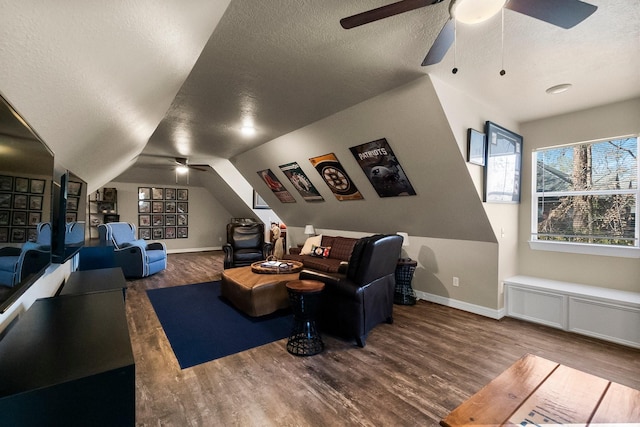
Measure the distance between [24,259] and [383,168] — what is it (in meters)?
3.46

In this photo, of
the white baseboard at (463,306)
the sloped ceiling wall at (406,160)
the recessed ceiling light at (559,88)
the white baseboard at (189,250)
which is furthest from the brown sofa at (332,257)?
the white baseboard at (189,250)

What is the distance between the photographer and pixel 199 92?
9.49ft

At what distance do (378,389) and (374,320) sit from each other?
33.9 inches

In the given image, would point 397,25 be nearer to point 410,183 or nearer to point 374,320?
point 410,183

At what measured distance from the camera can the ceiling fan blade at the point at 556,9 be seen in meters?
1.21

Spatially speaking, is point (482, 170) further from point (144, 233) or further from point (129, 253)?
point (144, 233)

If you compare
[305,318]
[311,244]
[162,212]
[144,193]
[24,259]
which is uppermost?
[144,193]

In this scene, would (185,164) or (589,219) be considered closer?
(589,219)

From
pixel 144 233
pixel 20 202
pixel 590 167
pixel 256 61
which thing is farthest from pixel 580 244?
pixel 144 233

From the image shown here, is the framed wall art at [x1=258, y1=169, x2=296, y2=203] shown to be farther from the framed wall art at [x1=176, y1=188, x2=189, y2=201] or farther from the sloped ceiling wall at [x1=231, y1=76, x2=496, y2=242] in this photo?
the framed wall art at [x1=176, y1=188, x2=189, y2=201]

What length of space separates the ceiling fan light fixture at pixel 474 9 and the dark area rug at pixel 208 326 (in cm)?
295

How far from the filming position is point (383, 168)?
12.5ft

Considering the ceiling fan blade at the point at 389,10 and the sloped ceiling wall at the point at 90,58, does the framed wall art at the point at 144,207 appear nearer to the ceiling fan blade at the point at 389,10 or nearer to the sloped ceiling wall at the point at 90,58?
the sloped ceiling wall at the point at 90,58

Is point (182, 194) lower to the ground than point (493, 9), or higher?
lower
